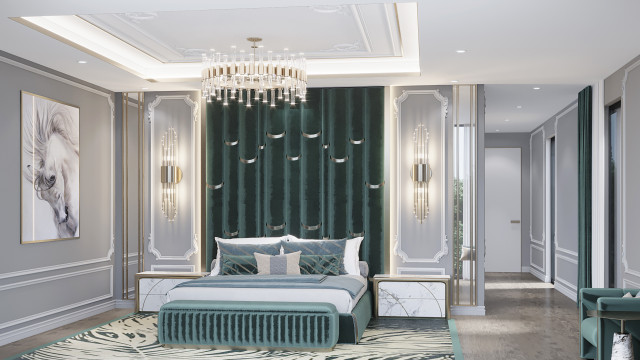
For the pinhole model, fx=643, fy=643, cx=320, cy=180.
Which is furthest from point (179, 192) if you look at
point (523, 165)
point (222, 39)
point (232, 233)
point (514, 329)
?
point (523, 165)

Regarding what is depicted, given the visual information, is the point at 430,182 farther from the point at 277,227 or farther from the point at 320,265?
the point at 277,227

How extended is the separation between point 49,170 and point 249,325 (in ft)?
8.25

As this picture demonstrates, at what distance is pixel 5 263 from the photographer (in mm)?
5492

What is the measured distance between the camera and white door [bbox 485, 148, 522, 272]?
1145 centimetres

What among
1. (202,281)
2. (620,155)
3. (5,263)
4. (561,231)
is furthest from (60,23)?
(561,231)

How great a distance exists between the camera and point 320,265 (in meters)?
6.55

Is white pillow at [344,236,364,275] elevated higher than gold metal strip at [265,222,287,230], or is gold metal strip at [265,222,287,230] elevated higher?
gold metal strip at [265,222,287,230]

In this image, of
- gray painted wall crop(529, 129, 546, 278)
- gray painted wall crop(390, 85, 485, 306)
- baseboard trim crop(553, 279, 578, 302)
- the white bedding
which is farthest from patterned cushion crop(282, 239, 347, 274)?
gray painted wall crop(529, 129, 546, 278)

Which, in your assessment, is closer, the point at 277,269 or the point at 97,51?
the point at 97,51

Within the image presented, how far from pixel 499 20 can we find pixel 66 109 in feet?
14.1

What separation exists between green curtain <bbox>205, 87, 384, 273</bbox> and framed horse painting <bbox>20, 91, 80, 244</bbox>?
4.71 feet

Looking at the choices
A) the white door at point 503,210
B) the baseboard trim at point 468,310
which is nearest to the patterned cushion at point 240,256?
the baseboard trim at point 468,310

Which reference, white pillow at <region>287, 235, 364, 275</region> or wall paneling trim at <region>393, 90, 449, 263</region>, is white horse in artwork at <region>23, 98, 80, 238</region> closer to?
white pillow at <region>287, 235, 364, 275</region>

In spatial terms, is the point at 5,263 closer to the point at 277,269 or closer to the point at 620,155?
the point at 277,269
